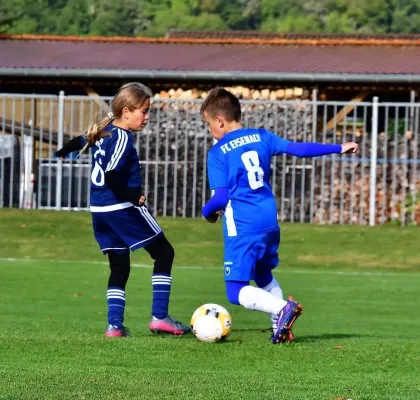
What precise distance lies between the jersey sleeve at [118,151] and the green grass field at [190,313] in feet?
3.98

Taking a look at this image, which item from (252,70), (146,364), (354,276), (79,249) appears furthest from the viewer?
(252,70)

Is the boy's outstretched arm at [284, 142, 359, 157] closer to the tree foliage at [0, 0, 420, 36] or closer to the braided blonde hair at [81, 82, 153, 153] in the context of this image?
the braided blonde hair at [81, 82, 153, 153]

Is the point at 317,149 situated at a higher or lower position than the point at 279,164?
higher

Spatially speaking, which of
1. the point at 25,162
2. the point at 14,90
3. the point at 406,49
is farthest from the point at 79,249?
the point at 406,49

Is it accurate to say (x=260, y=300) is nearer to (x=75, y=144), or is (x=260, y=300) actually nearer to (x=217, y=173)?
(x=217, y=173)

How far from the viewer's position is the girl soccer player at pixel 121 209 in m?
9.53

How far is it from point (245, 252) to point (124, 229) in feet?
3.34

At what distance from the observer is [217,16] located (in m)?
132

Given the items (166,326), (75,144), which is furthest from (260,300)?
(75,144)

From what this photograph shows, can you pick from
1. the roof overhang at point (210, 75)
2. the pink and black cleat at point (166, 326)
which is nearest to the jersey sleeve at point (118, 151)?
the pink and black cleat at point (166, 326)

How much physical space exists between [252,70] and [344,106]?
310 centimetres

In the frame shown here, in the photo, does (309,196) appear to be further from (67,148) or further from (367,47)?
(67,148)

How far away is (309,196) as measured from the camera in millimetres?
21562

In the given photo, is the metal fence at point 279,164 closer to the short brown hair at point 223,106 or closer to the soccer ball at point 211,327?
the short brown hair at point 223,106
